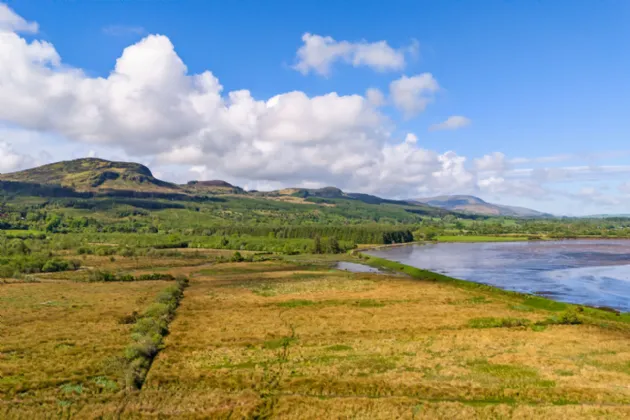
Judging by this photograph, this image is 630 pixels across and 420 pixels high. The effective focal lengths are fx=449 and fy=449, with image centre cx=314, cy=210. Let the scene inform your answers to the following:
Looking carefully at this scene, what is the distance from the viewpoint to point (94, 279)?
108188mm

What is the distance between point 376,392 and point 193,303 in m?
49.2

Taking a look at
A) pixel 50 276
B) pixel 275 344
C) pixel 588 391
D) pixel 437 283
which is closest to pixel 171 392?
pixel 275 344

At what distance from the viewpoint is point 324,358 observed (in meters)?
44.1

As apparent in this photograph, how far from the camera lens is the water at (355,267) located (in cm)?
13388

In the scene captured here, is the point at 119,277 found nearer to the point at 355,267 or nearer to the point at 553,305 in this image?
the point at 355,267

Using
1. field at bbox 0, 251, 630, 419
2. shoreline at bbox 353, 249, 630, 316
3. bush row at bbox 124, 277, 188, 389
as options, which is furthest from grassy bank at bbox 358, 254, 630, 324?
bush row at bbox 124, 277, 188, 389

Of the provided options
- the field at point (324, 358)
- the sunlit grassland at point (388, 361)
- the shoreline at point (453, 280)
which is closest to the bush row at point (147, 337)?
the field at point (324, 358)

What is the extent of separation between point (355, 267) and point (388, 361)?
101 meters

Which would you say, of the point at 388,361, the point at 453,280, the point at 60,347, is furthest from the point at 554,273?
the point at 60,347

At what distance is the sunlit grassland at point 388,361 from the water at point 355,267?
5702cm

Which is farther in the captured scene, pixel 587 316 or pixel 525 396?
pixel 587 316

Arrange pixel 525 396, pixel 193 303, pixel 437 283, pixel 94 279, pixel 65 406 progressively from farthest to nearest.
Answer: pixel 94 279 → pixel 437 283 → pixel 193 303 → pixel 525 396 → pixel 65 406

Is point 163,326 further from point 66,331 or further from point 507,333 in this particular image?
point 507,333

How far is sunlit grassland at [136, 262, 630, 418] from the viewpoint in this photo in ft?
107
